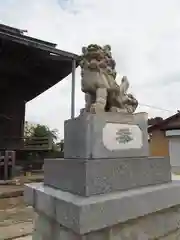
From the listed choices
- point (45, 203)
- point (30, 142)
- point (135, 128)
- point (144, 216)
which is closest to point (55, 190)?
point (45, 203)

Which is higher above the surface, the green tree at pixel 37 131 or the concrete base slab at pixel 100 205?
the green tree at pixel 37 131

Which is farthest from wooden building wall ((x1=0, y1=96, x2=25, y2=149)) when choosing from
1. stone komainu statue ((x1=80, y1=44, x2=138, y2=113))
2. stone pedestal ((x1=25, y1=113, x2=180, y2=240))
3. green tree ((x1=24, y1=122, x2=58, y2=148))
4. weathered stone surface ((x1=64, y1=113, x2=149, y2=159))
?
weathered stone surface ((x1=64, y1=113, x2=149, y2=159))

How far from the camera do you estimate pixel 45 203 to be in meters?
2.17

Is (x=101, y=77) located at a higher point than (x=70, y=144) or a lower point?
higher

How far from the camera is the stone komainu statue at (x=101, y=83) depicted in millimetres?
2453

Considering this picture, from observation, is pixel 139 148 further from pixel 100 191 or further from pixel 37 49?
pixel 37 49

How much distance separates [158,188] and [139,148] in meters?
0.42

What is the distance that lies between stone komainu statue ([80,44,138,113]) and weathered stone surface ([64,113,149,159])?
164 mm

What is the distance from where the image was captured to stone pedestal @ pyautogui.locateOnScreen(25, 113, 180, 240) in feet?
5.90

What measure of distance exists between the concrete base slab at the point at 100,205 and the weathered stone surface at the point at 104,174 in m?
0.07

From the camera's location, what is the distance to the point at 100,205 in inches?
69.1

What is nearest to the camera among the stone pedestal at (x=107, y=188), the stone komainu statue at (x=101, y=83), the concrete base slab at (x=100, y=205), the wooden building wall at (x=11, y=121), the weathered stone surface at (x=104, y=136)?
the concrete base slab at (x=100, y=205)

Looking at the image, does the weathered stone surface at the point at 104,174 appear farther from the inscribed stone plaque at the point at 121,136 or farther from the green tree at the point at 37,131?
the green tree at the point at 37,131

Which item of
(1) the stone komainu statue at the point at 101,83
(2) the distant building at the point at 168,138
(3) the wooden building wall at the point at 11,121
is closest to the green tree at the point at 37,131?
(3) the wooden building wall at the point at 11,121
